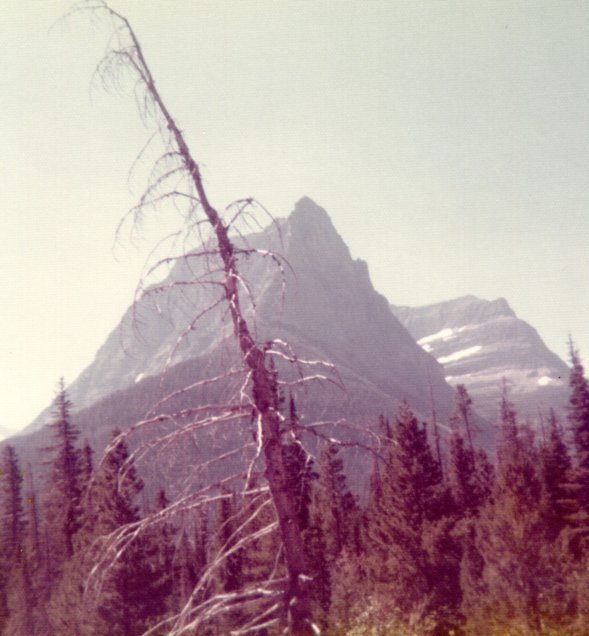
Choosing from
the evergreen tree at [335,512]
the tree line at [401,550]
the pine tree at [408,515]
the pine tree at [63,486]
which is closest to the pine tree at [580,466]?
the tree line at [401,550]

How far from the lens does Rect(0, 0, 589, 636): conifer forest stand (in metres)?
4.57

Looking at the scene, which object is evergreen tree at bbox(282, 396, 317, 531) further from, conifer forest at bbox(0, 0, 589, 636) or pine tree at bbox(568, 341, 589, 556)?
pine tree at bbox(568, 341, 589, 556)

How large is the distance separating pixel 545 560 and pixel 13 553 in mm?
37670

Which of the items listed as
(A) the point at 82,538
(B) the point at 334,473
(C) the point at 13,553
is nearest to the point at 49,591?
(C) the point at 13,553

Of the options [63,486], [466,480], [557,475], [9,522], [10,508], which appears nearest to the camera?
[557,475]

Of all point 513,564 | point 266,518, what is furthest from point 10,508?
point 266,518

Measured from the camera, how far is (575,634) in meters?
16.7

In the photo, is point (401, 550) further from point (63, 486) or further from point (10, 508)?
point (10, 508)

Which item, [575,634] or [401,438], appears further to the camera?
[401,438]

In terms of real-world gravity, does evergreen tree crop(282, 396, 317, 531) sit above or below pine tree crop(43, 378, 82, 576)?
above

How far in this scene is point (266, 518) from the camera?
240 inches

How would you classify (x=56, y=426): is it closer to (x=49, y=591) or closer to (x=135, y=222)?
(x=49, y=591)

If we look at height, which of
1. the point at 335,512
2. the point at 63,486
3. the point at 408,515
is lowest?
the point at 335,512

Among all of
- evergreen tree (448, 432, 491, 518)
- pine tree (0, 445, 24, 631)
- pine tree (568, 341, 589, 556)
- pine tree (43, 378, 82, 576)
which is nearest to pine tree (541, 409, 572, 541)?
pine tree (568, 341, 589, 556)
